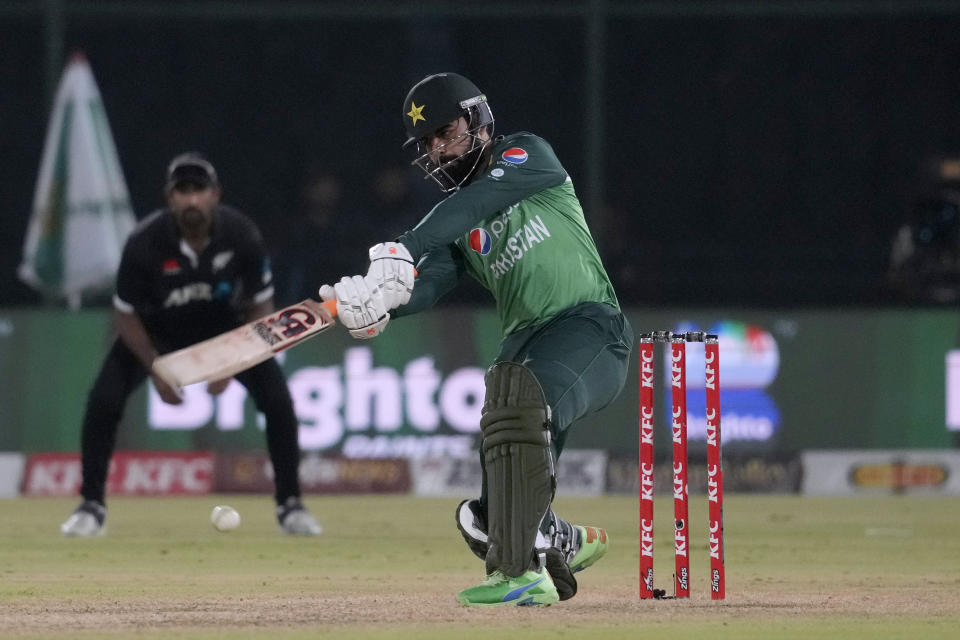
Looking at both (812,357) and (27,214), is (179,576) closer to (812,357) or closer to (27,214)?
(812,357)

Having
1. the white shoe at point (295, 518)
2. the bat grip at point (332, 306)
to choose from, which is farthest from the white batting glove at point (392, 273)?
the white shoe at point (295, 518)

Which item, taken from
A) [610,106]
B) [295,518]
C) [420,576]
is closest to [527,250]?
[420,576]

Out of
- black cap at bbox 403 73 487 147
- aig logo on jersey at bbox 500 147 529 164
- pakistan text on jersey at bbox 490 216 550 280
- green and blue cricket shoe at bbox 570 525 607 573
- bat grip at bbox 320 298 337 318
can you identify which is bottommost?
green and blue cricket shoe at bbox 570 525 607 573

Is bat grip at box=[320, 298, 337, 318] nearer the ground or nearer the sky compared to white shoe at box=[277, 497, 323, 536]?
nearer the sky

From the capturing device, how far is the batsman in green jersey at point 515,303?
17.4 ft

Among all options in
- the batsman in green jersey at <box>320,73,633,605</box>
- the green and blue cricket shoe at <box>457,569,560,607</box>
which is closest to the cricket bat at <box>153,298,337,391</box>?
the batsman in green jersey at <box>320,73,633,605</box>

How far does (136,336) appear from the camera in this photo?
8.57m

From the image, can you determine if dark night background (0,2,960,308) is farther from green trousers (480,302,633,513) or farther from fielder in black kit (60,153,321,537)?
green trousers (480,302,633,513)

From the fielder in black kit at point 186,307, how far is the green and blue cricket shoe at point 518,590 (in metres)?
3.13

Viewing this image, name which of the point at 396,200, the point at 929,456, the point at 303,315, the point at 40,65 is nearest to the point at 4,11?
the point at 396,200

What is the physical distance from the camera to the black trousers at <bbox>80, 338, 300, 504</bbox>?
857 centimetres

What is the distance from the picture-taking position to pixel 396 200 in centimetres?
1358

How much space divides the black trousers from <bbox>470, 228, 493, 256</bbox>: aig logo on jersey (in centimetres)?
299

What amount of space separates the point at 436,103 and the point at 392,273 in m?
0.67
